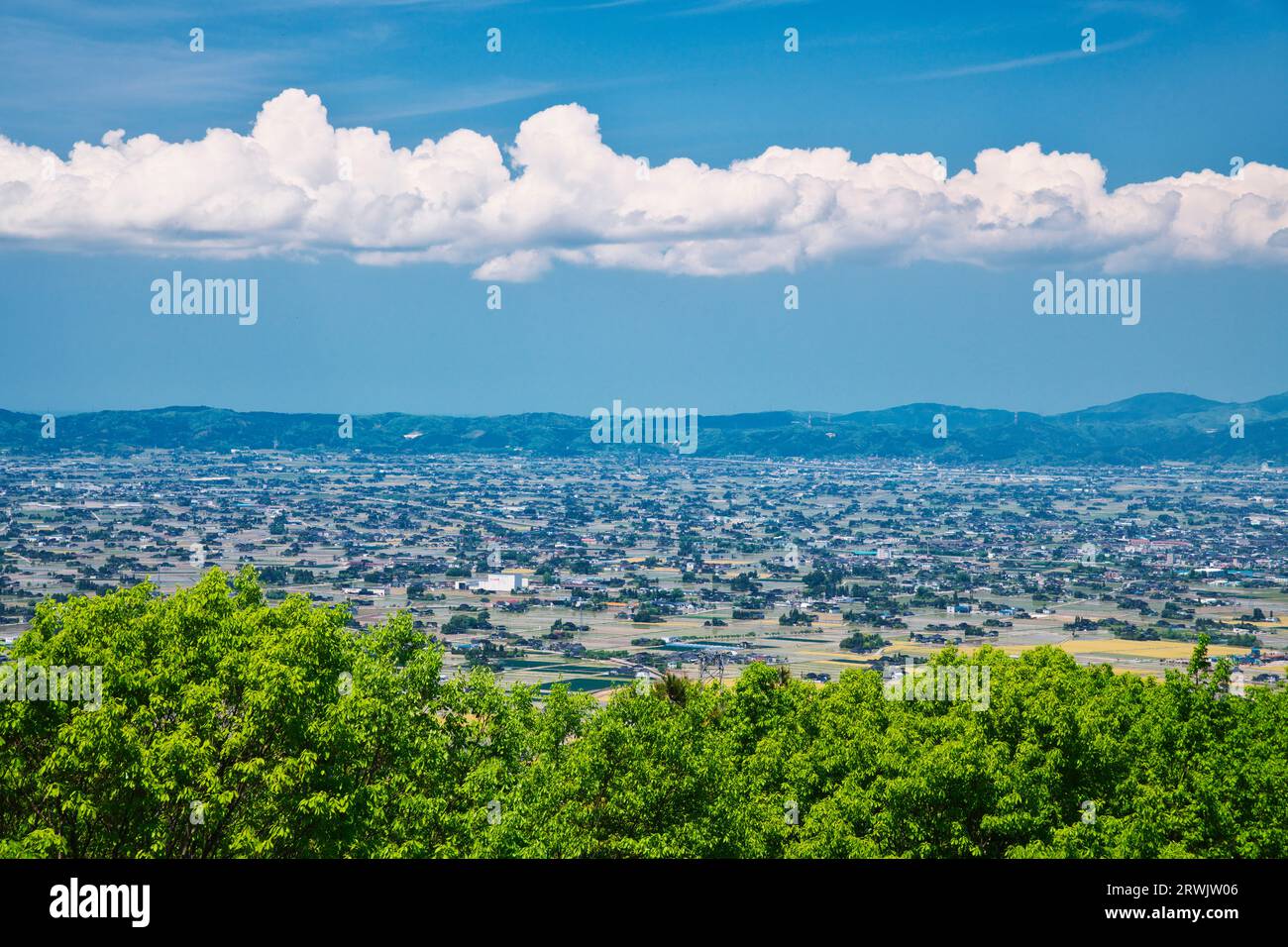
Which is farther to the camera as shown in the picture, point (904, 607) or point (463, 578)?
point (463, 578)

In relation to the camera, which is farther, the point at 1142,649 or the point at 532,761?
the point at 1142,649

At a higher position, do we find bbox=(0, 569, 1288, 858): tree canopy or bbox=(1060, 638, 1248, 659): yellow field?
bbox=(0, 569, 1288, 858): tree canopy

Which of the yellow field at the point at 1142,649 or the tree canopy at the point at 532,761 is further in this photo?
the yellow field at the point at 1142,649

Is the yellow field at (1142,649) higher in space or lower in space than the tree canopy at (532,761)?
lower

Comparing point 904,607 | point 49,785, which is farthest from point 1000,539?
point 49,785

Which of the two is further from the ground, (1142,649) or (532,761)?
(532,761)

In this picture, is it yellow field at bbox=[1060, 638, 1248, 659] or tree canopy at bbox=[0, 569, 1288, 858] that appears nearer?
tree canopy at bbox=[0, 569, 1288, 858]
